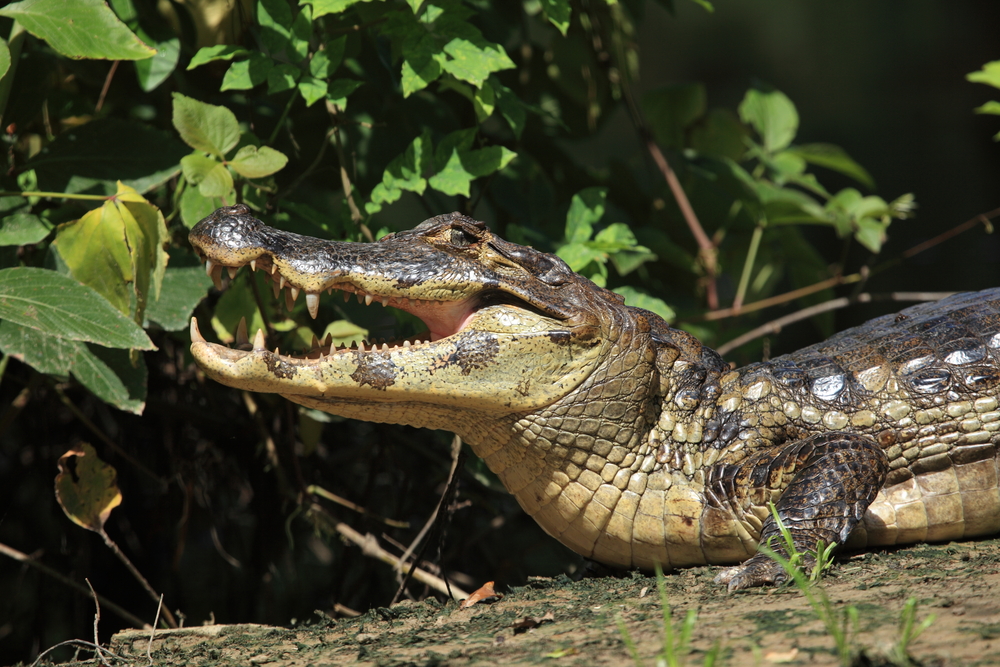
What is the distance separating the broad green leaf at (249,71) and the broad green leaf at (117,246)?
0.47 m

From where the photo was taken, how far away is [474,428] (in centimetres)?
219

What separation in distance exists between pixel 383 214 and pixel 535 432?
30.0ft

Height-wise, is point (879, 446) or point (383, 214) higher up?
point (879, 446)

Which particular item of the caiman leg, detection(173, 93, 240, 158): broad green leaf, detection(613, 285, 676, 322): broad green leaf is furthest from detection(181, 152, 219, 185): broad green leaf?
the caiman leg

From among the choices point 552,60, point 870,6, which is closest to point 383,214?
point 552,60

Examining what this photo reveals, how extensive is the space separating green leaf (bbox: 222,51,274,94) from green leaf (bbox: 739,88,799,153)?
214cm

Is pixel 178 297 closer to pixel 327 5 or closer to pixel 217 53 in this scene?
pixel 217 53

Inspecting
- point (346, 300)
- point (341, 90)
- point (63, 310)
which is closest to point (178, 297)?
point (63, 310)

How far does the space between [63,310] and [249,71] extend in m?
0.90

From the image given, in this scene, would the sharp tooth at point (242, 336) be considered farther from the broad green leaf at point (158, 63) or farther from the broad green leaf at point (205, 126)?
the broad green leaf at point (158, 63)

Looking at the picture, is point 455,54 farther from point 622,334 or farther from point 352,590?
point 352,590

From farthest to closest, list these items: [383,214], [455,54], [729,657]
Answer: [383,214] → [455,54] → [729,657]

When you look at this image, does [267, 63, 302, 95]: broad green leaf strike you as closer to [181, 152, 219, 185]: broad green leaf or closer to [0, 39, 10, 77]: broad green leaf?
[181, 152, 219, 185]: broad green leaf

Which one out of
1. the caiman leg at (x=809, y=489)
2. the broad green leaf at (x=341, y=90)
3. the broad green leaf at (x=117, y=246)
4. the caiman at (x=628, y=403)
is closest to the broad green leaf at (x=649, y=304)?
the caiman at (x=628, y=403)
